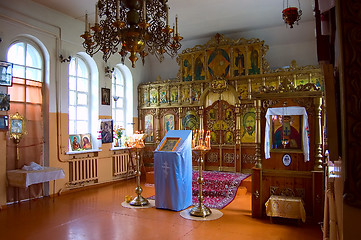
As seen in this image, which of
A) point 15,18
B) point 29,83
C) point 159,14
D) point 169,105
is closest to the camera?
point 159,14

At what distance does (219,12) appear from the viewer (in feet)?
25.8

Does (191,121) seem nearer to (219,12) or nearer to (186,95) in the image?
(186,95)

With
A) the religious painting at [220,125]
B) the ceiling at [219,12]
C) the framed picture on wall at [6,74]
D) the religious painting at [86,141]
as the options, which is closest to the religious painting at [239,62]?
the ceiling at [219,12]

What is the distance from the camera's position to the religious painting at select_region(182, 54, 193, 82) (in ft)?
32.1

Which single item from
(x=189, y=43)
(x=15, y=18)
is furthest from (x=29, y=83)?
(x=189, y=43)

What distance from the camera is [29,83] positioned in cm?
705

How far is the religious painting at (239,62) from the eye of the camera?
29.2 ft

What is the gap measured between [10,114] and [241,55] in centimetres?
628

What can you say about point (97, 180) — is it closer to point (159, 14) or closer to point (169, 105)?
point (169, 105)

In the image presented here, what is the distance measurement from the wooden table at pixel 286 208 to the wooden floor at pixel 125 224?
0.61 ft

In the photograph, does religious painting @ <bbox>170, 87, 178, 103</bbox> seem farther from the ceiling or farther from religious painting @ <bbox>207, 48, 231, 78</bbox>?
the ceiling

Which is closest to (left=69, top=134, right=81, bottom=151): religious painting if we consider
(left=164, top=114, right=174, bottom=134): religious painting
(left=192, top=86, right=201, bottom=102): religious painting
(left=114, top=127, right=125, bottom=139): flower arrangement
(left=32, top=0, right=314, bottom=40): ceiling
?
(left=114, top=127, right=125, bottom=139): flower arrangement

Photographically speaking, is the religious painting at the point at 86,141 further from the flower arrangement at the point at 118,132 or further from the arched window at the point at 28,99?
the arched window at the point at 28,99

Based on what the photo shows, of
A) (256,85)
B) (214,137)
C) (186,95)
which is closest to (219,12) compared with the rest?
(256,85)
